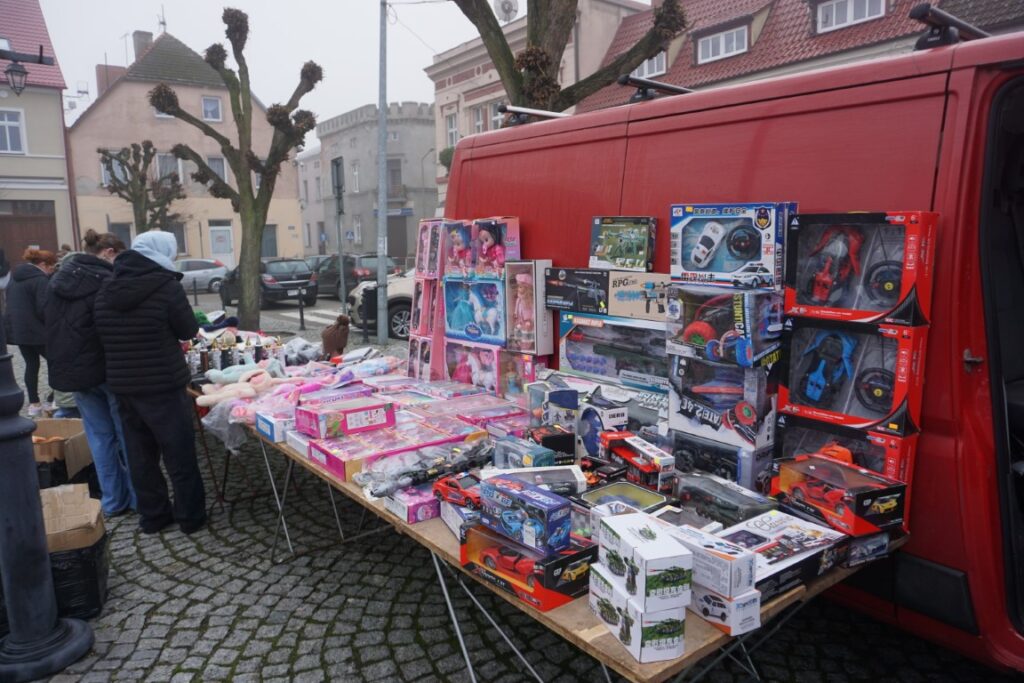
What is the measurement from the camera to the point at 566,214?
3885mm

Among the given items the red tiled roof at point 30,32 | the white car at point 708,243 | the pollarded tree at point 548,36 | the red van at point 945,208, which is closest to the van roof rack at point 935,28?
the red van at point 945,208

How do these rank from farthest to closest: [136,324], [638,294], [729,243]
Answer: [136,324] < [638,294] < [729,243]

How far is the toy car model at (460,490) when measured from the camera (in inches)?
97.8

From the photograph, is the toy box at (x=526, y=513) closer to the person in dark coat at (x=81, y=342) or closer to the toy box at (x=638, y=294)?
the toy box at (x=638, y=294)

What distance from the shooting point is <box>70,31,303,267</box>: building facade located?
3089cm

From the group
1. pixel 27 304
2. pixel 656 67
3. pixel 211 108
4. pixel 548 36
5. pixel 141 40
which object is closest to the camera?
pixel 27 304

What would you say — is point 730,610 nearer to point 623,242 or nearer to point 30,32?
point 623,242

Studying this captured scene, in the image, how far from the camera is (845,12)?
15.9 metres

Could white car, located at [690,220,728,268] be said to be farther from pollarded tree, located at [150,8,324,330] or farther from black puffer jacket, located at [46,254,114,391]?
pollarded tree, located at [150,8,324,330]

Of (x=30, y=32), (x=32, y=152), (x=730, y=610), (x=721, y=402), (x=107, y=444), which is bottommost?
(x=107, y=444)

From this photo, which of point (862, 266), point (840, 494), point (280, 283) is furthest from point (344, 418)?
point (280, 283)

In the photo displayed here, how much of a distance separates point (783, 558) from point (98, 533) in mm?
3492

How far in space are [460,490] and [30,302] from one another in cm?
643

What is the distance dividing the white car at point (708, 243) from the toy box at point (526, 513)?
49.9 inches
